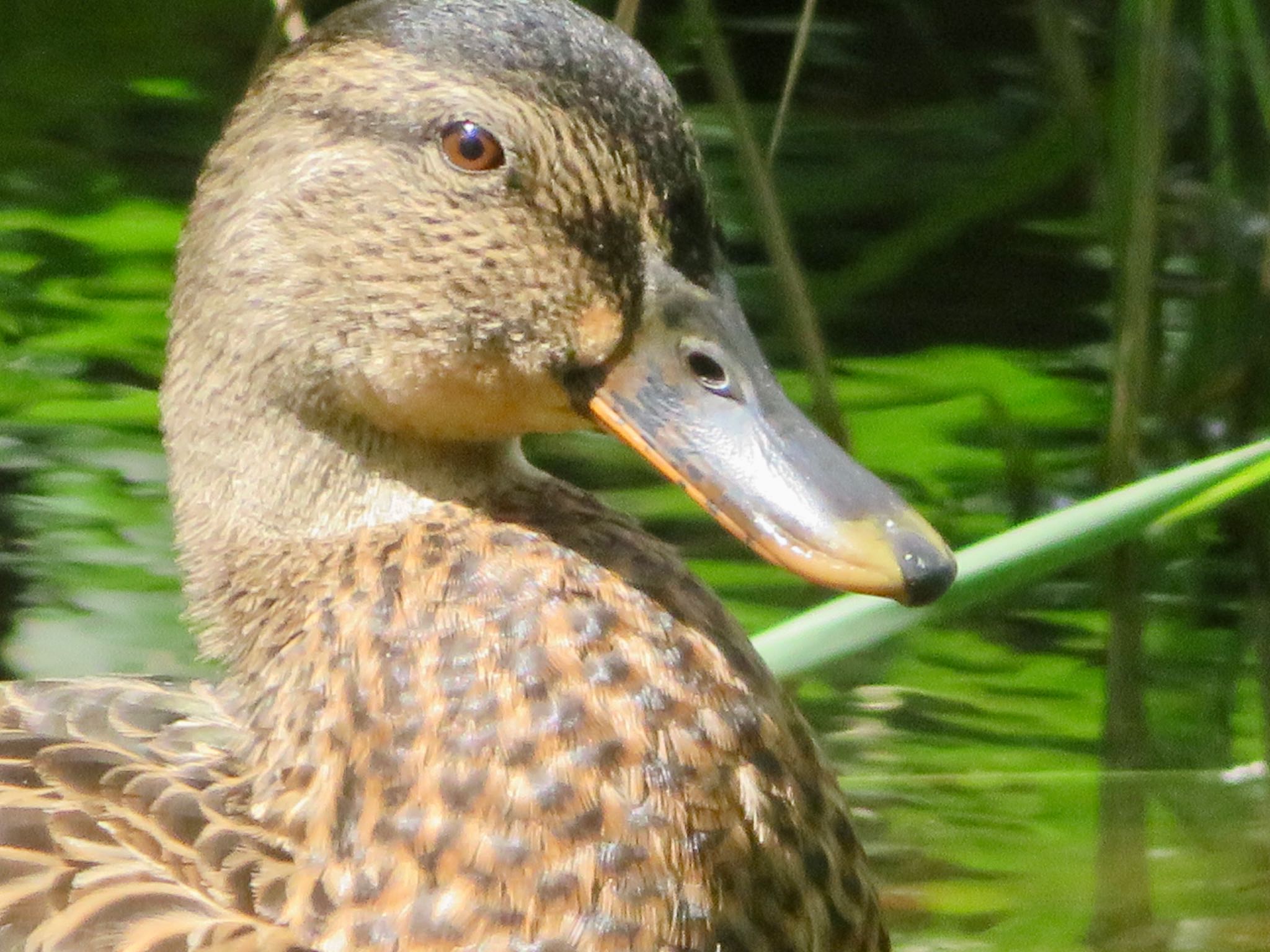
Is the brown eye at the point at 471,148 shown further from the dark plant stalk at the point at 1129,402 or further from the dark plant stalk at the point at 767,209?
the dark plant stalk at the point at 1129,402

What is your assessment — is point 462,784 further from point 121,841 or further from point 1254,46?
point 1254,46

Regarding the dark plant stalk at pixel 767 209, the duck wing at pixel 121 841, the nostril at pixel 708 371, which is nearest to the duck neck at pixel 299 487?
the duck wing at pixel 121 841

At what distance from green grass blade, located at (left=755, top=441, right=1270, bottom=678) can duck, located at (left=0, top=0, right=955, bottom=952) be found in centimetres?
12

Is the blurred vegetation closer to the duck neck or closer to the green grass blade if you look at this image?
the green grass blade

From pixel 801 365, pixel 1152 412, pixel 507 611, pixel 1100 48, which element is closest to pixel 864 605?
pixel 507 611

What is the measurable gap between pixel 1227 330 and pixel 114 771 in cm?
228

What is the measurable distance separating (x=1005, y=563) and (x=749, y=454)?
15.6 inches

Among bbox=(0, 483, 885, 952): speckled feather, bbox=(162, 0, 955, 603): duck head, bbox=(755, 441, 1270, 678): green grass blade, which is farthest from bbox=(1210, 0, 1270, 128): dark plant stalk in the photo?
bbox=(0, 483, 885, 952): speckled feather

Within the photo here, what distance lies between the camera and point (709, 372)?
217cm

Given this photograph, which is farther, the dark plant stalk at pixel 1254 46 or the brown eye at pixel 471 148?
the dark plant stalk at pixel 1254 46

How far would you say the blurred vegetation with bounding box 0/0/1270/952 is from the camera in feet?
10.5

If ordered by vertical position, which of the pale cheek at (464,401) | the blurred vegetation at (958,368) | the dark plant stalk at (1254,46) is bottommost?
the blurred vegetation at (958,368)

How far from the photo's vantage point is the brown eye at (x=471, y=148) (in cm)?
219

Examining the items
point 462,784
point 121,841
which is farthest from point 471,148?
point 121,841
